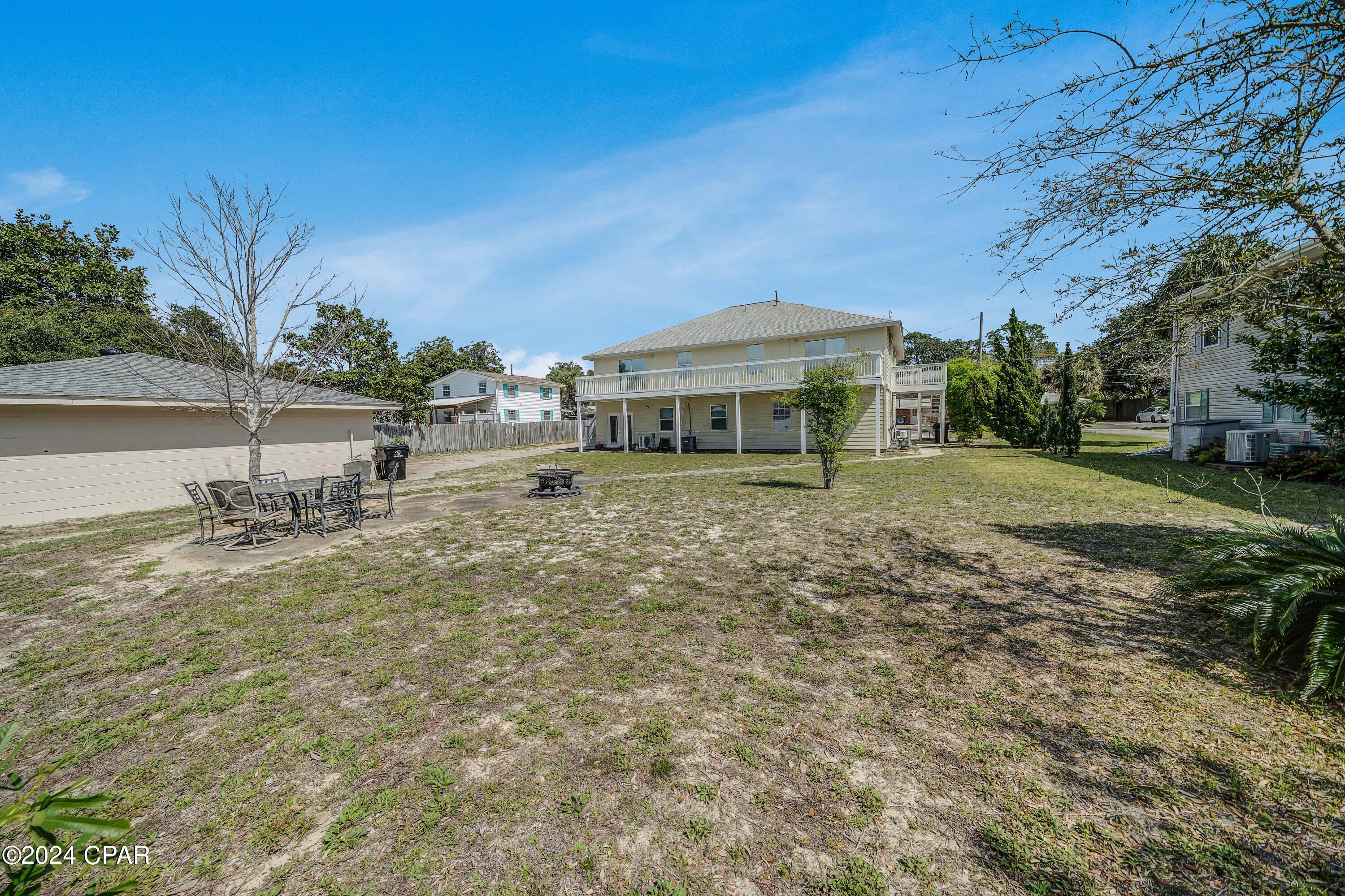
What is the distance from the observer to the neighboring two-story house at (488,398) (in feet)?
127

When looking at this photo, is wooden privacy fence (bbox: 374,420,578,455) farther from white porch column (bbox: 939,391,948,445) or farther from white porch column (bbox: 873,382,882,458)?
white porch column (bbox: 939,391,948,445)

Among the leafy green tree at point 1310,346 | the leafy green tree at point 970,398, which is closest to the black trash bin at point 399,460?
the leafy green tree at point 1310,346

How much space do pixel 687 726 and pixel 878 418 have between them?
58.9 ft

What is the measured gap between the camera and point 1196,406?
55.8ft

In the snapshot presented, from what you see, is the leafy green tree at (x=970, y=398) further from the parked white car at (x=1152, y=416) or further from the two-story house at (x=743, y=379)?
A: the parked white car at (x=1152, y=416)

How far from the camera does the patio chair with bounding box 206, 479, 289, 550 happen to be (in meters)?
7.79

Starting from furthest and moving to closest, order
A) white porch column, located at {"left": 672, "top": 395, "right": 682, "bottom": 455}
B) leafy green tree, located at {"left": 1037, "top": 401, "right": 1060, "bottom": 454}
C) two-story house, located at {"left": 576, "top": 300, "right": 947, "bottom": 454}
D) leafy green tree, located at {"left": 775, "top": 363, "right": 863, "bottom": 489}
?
white porch column, located at {"left": 672, "top": 395, "right": 682, "bottom": 455} → two-story house, located at {"left": 576, "top": 300, "right": 947, "bottom": 454} → leafy green tree, located at {"left": 1037, "top": 401, "right": 1060, "bottom": 454} → leafy green tree, located at {"left": 775, "top": 363, "right": 863, "bottom": 489}

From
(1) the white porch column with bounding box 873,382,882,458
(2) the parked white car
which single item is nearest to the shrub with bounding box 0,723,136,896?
(1) the white porch column with bounding box 873,382,882,458

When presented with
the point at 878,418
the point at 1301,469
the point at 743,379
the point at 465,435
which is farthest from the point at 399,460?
the point at 1301,469

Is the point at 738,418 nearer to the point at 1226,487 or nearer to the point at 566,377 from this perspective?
the point at 1226,487

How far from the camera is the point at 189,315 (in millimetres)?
11703

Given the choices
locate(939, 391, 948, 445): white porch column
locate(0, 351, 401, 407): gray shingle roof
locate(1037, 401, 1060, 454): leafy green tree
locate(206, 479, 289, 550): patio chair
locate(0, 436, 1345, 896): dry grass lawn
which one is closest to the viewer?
locate(0, 436, 1345, 896): dry grass lawn

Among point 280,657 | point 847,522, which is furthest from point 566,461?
point 280,657

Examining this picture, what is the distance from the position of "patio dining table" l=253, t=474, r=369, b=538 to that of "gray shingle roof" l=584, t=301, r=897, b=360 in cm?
1779
